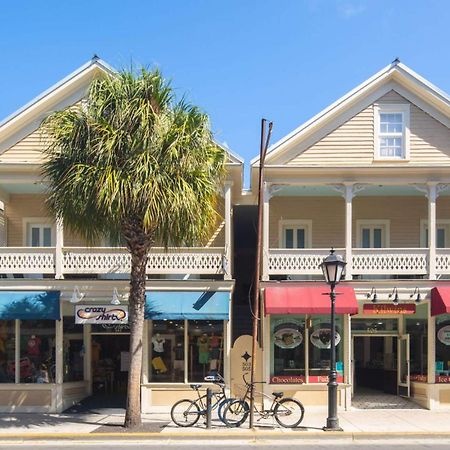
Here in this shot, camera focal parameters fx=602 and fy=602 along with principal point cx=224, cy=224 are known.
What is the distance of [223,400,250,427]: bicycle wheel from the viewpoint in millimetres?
13031

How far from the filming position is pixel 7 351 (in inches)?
645

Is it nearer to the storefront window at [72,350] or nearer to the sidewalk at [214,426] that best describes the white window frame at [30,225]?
the storefront window at [72,350]

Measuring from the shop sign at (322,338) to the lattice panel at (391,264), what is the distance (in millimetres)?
1801

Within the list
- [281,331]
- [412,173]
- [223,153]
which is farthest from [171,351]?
[412,173]

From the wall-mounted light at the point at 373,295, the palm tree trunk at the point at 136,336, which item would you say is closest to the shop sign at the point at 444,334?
the wall-mounted light at the point at 373,295

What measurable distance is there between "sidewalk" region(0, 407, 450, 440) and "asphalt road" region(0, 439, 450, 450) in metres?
0.27

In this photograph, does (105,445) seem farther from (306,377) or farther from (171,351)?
(306,377)

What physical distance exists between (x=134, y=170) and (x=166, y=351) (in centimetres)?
630

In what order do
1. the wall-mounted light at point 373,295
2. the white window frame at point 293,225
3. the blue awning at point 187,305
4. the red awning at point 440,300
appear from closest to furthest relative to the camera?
1. the red awning at point 440,300
2. the blue awning at point 187,305
3. the wall-mounted light at point 373,295
4. the white window frame at point 293,225

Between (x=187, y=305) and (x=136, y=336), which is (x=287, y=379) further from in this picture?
(x=136, y=336)

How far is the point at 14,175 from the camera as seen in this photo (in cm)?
1622

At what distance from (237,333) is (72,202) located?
892 cm

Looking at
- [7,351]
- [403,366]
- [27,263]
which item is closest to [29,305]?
[27,263]

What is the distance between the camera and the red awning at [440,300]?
15.3 m
